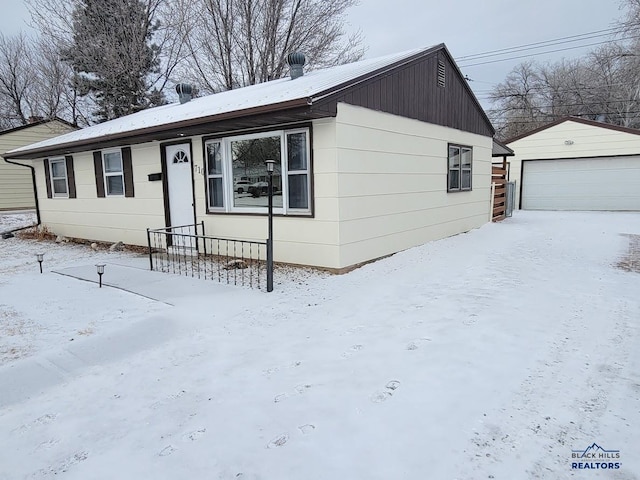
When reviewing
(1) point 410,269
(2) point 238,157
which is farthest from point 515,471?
(2) point 238,157

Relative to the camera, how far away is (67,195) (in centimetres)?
1094

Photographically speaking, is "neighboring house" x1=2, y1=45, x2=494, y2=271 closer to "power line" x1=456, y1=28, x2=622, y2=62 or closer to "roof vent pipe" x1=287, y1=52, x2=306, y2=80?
"roof vent pipe" x1=287, y1=52, x2=306, y2=80

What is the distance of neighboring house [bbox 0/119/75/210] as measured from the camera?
17625mm

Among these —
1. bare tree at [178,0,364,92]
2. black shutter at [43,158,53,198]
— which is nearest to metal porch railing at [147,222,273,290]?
black shutter at [43,158,53,198]

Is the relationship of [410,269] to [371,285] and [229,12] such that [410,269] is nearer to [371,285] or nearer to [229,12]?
[371,285]

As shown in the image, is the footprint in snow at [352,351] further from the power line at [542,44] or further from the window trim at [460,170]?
the power line at [542,44]

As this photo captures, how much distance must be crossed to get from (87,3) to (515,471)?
19697mm

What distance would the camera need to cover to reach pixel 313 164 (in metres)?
6.09

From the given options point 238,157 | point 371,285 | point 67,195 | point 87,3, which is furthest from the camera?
point 87,3

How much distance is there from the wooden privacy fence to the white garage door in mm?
4379

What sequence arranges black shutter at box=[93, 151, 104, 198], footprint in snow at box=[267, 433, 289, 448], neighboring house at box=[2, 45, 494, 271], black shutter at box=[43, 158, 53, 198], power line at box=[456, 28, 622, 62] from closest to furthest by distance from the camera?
footprint in snow at box=[267, 433, 289, 448], neighboring house at box=[2, 45, 494, 271], black shutter at box=[93, 151, 104, 198], black shutter at box=[43, 158, 53, 198], power line at box=[456, 28, 622, 62]

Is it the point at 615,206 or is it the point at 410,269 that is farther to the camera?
the point at 615,206

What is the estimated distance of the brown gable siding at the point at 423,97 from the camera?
20.9ft

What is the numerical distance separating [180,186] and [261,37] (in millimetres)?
11957
